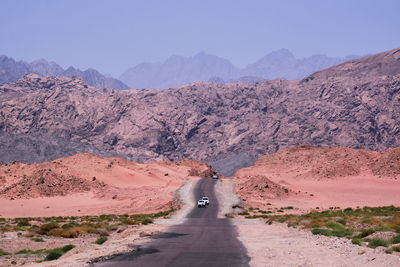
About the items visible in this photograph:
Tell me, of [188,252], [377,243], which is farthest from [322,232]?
[188,252]

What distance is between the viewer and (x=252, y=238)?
35062 mm

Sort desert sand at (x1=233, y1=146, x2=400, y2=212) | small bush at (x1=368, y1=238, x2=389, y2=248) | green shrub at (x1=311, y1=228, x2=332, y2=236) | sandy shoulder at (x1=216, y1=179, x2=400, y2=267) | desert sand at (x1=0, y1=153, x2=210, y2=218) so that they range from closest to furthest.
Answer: sandy shoulder at (x1=216, y1=179, x2=400, y2=267), small bush at (x1=368, y1=238, x2=389, y2=248), green shrub at (x1=311, y1=228, x2=332, y2=236), desert sand at (x1=0, y1=153, x2=210, y2=218), desert sand at (x1=233, y1=146, x2=400, y2=212)

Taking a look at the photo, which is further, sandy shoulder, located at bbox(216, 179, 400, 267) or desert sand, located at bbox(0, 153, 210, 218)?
desert sand, located at bbox(0, 153, 210, 218)

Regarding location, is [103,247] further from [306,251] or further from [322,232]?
[322,232]

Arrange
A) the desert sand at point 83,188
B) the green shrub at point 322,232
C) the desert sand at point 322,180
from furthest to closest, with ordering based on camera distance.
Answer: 1. the desert sand at point 322,180
2. the desert sand at point 83,188
3. the green shrub at point 322,232

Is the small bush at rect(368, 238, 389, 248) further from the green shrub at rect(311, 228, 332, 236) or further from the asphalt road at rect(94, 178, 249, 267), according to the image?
the green shrub at rect(311, 228, 332, 236)

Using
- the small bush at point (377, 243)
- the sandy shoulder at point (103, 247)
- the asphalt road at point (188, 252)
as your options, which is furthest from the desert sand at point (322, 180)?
the small bush at point (377, 243)

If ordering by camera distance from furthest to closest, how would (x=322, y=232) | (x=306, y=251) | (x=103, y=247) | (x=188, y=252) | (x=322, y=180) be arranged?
(x=322, y=180), (x=322, y=232), (x=103, y=247), (x=306, y=251), (x=188, y=252)

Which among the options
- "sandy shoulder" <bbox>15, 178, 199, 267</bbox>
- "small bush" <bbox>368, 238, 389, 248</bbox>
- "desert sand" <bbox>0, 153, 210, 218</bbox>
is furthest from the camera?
"desert sand" <bbox>0, 153, 210, 218</bbox>

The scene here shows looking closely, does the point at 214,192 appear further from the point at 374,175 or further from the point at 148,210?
the point at 374,175

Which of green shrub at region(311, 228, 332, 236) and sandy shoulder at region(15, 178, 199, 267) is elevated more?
sandy shoulder at region(15, 178, 199, 267)

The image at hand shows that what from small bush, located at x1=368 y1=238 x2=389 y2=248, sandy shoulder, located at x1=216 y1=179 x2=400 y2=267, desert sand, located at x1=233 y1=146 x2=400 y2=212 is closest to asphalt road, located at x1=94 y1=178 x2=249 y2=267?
sandy shoulder, located at x1=216 y1=179 x2=400 y2=267

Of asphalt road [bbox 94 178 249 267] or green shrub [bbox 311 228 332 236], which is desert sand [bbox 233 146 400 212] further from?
asphalt road [bbox 94 178 249 267]

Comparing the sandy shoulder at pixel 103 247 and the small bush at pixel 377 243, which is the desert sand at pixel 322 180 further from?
the small bush at pixel 377 243
